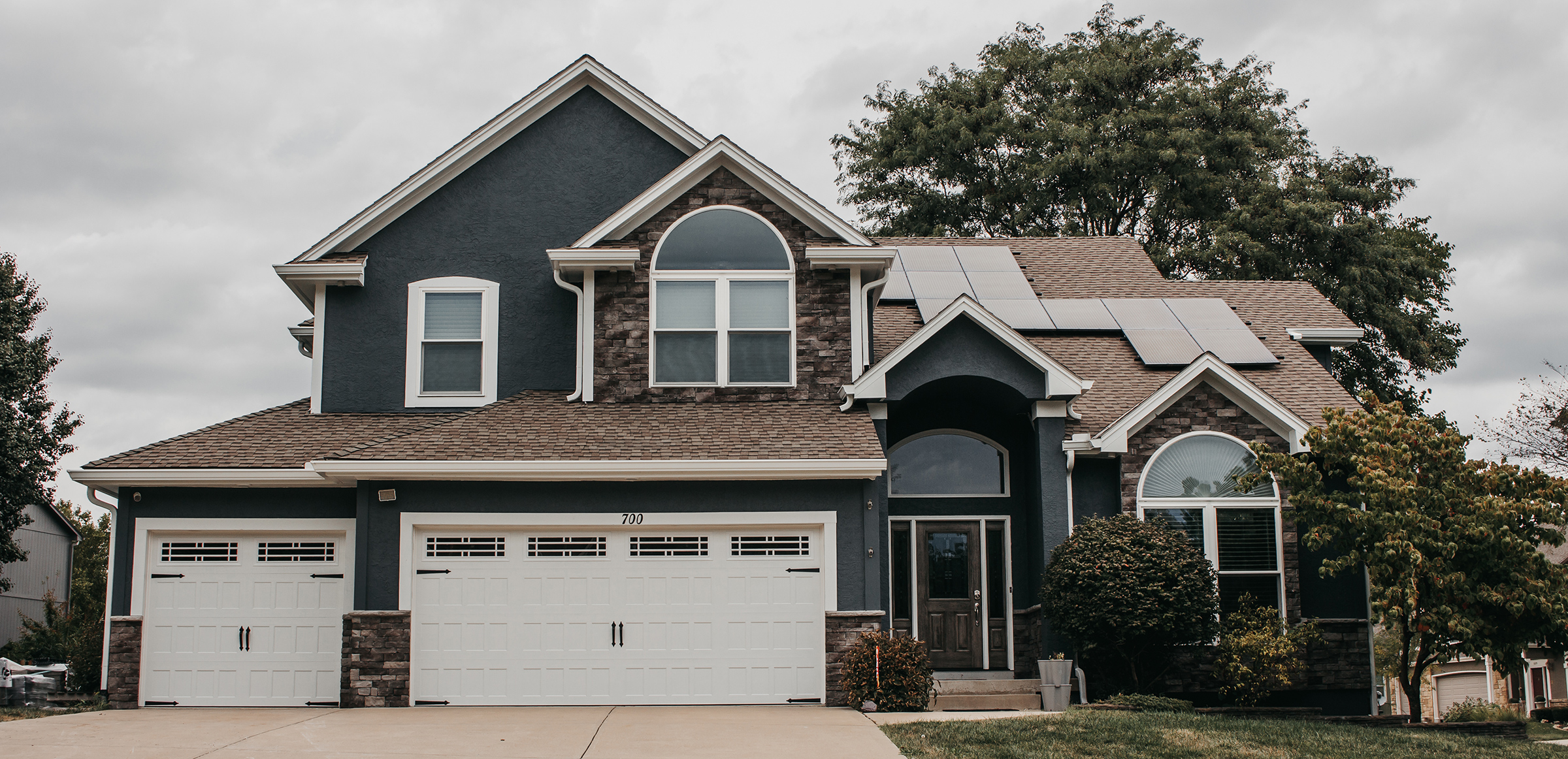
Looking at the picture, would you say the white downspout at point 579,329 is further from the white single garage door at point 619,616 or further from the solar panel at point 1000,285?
the solar panel at point 1000,285

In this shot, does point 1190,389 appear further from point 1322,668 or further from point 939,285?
point 939,285

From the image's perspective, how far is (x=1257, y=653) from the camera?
12953mm

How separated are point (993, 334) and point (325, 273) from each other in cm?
828

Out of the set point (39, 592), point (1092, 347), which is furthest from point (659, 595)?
point (39, 592)

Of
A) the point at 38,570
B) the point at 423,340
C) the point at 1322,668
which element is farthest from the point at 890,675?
the point at 38,570

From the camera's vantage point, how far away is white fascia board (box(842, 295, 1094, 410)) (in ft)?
45.8

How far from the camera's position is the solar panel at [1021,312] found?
17.0 meters

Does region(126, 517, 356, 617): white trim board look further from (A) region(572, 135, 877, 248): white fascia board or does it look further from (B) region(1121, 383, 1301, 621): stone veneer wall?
(B) region(1121, 383, 1301, 621): stone veneer wall

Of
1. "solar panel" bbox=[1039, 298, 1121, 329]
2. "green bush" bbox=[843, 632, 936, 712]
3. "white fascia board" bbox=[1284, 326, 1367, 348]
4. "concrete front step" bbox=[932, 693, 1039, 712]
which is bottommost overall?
"concrete front step" bbox=[932, 693, 1039, 712]

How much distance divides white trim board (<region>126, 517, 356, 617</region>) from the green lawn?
6.52 meters

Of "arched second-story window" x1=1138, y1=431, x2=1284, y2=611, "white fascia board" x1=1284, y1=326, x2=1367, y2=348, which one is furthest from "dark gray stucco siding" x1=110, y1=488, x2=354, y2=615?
"white fascia board" x1=1284, y1=326, x2=1367, y2=348

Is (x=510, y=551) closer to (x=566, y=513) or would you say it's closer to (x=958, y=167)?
(x=566, y=513)

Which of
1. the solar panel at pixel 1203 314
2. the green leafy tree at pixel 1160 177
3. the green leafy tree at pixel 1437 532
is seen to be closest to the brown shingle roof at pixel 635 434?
the green leafy tree at pixel 1437 532

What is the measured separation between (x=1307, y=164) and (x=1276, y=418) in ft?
53.2
